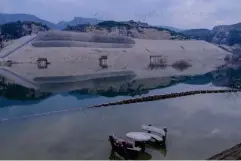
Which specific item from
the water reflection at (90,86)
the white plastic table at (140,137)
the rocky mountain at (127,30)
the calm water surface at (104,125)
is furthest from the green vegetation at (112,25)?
the white plastic table at (140,137)

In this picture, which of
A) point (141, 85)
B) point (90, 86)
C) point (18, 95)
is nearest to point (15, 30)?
point (90, 86)

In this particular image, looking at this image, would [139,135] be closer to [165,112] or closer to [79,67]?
[165,112]

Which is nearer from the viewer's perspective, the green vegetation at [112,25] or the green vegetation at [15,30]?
the green vegetation at [15,30]

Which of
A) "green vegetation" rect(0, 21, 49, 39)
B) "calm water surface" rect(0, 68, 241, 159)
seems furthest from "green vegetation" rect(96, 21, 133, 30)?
"calm water surface" rect(0, 68, 241, 159)

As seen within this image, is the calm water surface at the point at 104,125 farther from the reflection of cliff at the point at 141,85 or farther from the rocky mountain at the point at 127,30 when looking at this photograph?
the rocky mountain at the point at 127,30

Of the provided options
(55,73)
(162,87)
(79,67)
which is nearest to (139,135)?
(162,87)

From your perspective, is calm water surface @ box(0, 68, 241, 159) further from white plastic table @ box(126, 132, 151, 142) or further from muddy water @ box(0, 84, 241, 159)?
white plastic table @ box(126, 132, 151, 142)

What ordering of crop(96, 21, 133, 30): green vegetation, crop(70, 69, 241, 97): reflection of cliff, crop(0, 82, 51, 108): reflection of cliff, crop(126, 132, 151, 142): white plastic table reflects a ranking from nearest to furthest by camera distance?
1. crop(126, 132, 151, 142): white plastic table
2. crop(0, 82, 51, 108): reflection of cliff
3. crop(70, 69, 241, 97): reflection of cliff
4. crop(96, 21, 133, 30): green vegetation

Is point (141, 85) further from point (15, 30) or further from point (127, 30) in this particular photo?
point (127, 30)
